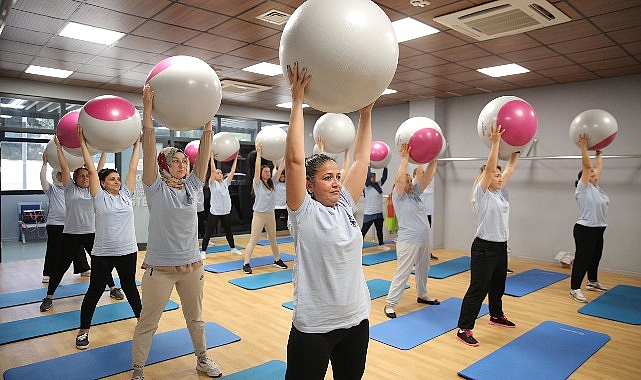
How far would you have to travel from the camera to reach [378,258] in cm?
663

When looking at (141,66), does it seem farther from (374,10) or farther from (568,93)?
(568,93)

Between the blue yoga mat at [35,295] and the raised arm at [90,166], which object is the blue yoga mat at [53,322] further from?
the raised arm at [90,166]

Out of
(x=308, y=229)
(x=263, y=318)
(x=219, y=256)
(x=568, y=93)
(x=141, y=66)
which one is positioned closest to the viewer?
(x=308, y=229)

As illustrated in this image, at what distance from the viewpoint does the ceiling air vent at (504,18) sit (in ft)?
11.0

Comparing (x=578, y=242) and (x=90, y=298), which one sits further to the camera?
(x=578, y=242)

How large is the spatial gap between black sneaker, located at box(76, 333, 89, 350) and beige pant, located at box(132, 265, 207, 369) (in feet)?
3.22

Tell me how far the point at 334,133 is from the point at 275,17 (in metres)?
1.12

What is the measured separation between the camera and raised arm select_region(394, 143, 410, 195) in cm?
343

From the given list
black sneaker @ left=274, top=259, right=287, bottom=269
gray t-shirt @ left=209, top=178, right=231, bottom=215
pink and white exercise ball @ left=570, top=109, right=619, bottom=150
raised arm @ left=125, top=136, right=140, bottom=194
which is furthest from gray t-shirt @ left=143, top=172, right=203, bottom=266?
gray t-shirt @ left=209, top=178, right=231, bottom=215

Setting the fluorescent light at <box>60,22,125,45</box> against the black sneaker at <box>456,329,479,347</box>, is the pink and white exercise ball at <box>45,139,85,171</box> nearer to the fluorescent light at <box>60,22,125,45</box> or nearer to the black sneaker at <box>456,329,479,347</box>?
the fluorescent light at <box>60,22,125,45</box>

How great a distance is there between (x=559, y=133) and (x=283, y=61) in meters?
6.09

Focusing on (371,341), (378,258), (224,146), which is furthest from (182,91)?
(378,258)

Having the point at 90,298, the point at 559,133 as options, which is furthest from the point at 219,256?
the point at 559,133

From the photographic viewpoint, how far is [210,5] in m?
3.44
